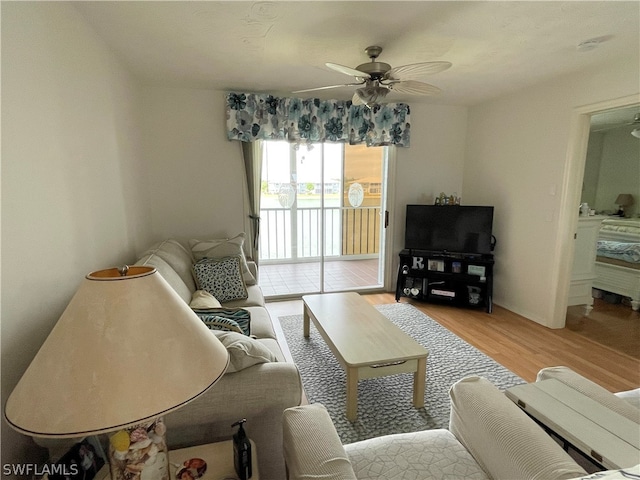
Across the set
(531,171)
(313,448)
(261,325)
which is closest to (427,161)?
(531,171)

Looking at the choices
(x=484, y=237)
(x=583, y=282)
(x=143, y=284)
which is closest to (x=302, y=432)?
(x=143, y=284)

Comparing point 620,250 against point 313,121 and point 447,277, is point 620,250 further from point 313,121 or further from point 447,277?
point 313,121

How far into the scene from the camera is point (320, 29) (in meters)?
2.08

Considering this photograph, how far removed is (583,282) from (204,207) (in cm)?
427

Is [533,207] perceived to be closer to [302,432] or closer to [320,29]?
[320,29]

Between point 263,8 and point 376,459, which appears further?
point 263,8

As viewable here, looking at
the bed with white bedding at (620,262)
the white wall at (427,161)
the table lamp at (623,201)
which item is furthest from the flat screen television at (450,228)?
the table lamp at (623,201)

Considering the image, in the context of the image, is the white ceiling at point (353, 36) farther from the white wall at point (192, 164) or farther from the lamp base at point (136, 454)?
the lamp base at point (136, 454)

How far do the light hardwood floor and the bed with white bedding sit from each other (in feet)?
1.07

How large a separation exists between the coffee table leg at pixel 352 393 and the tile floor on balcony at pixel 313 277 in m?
2.32

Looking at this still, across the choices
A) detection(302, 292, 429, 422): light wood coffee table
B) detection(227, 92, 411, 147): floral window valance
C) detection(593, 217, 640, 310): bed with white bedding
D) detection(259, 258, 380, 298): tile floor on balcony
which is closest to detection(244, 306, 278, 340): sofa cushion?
detection(302, 292, 429, 422): light wood coffee table

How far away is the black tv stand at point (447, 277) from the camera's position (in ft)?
12.2

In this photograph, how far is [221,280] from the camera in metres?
2.81

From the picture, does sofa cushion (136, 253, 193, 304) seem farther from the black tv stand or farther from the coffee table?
the black tv stand
